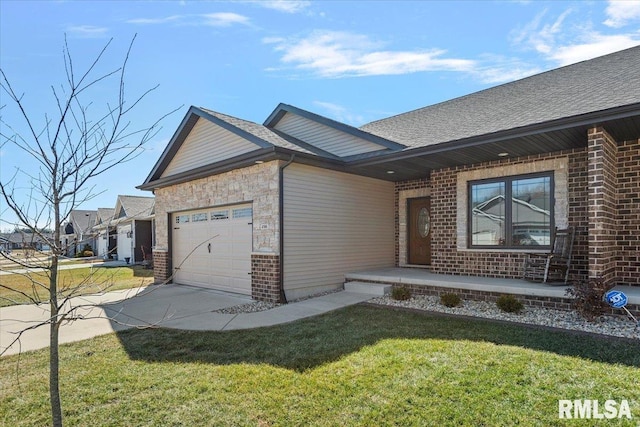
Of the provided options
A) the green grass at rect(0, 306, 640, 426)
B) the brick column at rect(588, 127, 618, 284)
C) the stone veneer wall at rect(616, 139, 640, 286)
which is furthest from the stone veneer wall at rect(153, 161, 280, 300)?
the stone veneer wall at rect(616, 139, 640, 286)

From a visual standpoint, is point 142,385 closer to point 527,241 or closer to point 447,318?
point 447,318

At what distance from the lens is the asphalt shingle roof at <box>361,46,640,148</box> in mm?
6219

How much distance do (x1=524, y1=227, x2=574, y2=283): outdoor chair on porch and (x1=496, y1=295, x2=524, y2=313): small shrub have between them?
3.42 feet

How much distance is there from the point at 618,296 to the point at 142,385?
6299 millimetres

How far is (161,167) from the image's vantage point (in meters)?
11.3

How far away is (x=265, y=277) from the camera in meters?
7.92

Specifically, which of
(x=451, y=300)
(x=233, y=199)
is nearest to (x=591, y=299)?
(x=451, y=300)

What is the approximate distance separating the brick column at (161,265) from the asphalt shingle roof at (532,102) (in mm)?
7544

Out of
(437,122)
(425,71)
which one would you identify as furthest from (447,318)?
(425,71)

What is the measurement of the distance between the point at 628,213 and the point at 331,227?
5873 millimetres

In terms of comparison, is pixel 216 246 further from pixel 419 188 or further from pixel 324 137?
pixel 419 188

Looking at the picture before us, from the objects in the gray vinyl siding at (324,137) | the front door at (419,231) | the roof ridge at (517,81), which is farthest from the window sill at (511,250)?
the roof ridge at (517,81)

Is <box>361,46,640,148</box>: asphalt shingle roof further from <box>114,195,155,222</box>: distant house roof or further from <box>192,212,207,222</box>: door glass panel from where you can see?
<box>114,195,155,222</box>: distant house roof

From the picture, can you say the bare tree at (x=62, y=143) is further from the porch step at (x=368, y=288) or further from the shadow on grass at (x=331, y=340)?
the porch step at (x=368, y=288)
